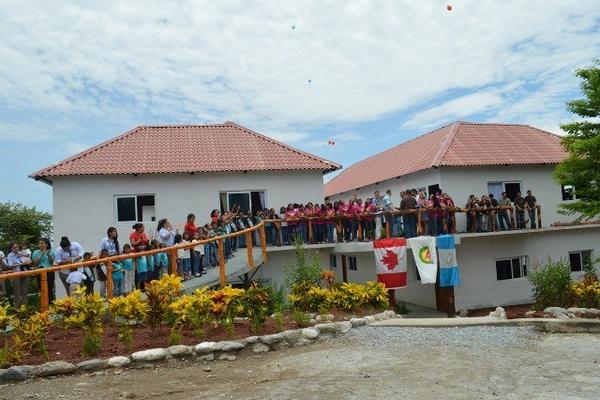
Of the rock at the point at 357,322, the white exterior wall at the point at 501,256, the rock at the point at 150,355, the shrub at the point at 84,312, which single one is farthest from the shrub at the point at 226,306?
the white exterior wall at the point at 501,256

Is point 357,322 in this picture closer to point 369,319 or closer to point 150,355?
point 369,319

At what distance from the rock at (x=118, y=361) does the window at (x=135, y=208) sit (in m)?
10.9

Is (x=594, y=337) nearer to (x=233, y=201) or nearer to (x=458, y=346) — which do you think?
(x=458, y=346)

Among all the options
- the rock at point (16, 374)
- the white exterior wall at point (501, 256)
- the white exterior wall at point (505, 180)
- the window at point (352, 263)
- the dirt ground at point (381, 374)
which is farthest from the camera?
the window at point (352, 263)

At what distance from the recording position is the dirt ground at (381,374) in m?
5.99

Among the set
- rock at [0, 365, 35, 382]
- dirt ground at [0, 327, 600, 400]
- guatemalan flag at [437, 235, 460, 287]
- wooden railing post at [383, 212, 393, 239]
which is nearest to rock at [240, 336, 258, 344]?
dirt ground at [0, 327, 600, 400]

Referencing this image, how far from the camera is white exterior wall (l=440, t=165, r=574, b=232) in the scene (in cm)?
1975

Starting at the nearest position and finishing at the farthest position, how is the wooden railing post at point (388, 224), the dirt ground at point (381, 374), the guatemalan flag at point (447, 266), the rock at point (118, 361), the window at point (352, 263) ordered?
1. the dirt ground at point (381, 374)
2. the rock at point (118, 361)
3. the wooden railing post at point (388, 224)
4. the guatemalan flag at point (447, 266)
5. the window at point (352, 263)

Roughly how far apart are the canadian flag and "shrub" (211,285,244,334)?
6896 mm

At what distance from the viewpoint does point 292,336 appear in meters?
8.59

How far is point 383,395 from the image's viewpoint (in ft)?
19.1

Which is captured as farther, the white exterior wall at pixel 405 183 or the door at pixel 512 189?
the door at pixel 512 189

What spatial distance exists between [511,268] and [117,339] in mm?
16279

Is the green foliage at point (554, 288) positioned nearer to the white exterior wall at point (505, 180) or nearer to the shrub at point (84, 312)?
the white exterior wall at point (505, 180)
